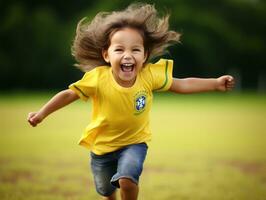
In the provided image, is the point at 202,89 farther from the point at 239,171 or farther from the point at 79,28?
the point at 239,171

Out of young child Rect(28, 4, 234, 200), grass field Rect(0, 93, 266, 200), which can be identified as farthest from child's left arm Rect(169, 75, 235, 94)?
grass field Rect(0, 93, 266, 200)

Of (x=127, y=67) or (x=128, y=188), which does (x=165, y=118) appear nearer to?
(x=127, y=67)

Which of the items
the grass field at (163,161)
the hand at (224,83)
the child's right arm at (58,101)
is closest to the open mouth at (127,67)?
the child's right arm at (58,101)

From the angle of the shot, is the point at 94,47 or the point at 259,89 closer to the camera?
the point at 94,47

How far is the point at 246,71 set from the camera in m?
37.8

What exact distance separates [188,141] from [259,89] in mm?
26848

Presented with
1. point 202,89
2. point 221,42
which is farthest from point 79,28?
point 221,42

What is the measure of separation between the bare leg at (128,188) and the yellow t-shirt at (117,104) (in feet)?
1.50

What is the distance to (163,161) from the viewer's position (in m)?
8.28

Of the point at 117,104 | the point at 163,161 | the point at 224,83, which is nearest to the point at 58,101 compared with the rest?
the point at 117,104

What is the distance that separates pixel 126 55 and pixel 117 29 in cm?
33

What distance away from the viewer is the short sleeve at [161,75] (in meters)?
4.66

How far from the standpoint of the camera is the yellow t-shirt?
4438 mm

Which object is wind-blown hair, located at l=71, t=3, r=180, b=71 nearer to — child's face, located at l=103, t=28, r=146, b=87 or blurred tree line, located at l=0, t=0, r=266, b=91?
child's face, located at l=103, t=28, r=146, b=87
